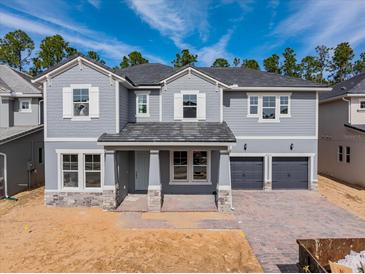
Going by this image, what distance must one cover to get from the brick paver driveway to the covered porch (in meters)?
1.62

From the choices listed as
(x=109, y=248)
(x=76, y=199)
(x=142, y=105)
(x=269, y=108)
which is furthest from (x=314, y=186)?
(x=76, y=199)

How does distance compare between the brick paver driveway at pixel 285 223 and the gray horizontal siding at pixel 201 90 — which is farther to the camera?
the gray horizontal siding at pixel 201 90

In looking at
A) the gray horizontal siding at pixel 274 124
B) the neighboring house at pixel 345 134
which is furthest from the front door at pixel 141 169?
the neighboring house at pixel 345 134

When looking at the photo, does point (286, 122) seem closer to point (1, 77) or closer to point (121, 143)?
point (121, 143)

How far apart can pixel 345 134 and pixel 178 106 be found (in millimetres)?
12388

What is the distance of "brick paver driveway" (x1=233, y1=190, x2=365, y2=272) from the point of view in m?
7.23

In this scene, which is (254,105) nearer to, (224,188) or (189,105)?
(189,105)

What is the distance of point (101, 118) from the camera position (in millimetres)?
11609

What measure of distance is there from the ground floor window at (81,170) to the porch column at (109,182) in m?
0.68

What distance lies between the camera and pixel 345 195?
13641 millimetres

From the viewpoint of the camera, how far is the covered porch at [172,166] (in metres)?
10.9

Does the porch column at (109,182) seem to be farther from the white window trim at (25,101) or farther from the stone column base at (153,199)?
the white window trim at (25,101)

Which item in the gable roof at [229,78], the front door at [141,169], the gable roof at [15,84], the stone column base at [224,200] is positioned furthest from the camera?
the gable roof at [15,84]

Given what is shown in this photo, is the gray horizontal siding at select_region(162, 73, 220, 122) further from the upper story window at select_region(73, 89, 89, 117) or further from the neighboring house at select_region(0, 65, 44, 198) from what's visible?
the neighboring house at select_region(0, 65, 44, 198)
